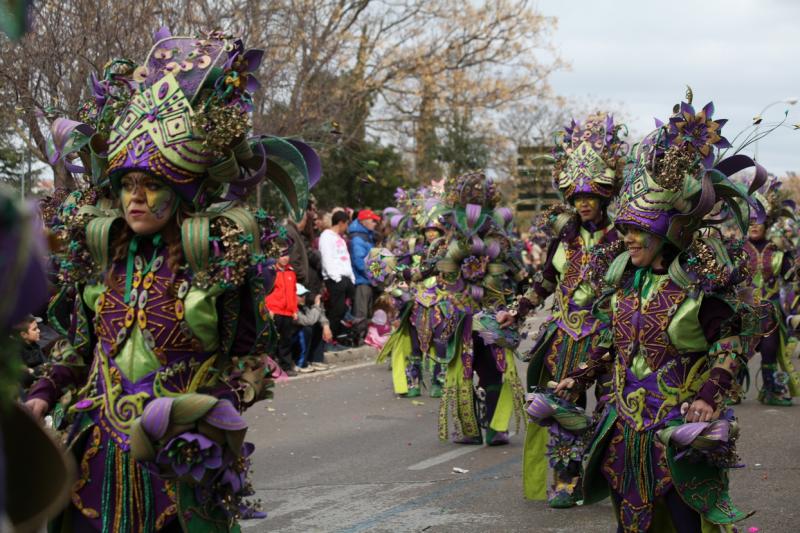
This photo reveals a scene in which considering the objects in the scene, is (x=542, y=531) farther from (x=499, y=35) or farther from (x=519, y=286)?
(x=499, y=35)

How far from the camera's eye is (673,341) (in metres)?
5.30

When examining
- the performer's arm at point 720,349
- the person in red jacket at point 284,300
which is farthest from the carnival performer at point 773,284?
the performer's arm at point 720,349

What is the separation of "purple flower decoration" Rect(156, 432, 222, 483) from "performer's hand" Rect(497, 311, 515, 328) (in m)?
4.29

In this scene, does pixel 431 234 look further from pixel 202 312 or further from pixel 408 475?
pixel 202 312

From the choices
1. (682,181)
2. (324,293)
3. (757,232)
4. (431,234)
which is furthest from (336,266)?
(682,181)

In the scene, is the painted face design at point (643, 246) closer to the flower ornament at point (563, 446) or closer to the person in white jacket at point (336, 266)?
the flower ornament at point (563, 446)

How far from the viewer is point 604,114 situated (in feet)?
28.4

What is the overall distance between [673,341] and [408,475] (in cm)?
361

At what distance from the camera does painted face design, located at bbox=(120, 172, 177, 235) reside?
14.5 ft

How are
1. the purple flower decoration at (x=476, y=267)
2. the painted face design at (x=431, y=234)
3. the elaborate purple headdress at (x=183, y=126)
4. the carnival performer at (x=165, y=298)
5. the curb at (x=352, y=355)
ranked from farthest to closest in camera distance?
the curb at (x=352, y=355), the painted face design at (x=431, y=234), the purple flower decoration at (x=476, y=267), the elaborate purple headdress at (x=183, y=126), the carnival performer at (x=165, y=298)

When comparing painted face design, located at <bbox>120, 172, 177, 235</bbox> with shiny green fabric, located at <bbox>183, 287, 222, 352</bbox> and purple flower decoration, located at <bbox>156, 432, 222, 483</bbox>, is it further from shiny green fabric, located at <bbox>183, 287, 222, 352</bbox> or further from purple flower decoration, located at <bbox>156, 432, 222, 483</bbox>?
purple flower decoration, located at <bbox>156, 432, 222, 483</bbox>

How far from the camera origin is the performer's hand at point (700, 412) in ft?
16.8

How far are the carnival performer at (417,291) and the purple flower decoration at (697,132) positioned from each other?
15.6ft

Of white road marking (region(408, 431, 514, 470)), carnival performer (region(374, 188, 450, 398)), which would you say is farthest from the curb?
white road marking (region(408, 431, 514, 470))
